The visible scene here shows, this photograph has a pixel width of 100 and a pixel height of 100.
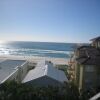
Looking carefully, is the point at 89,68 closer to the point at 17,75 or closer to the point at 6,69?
the point at 17,75

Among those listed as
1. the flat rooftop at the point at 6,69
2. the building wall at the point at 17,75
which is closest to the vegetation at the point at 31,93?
the building wall at the point at 17,75

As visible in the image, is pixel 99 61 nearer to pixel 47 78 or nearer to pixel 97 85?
pixel 97 85

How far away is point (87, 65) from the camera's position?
27688mm

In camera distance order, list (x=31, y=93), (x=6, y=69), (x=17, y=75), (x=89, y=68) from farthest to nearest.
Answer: (x=6, y=69), (x=17, y=75), (x=89, y=68), (x=31, y=93)

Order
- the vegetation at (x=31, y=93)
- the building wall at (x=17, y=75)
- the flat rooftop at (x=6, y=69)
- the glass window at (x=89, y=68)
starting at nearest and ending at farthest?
the vegetation at (x=31, y=93), the glass window at (x=89, y=68), the building wall at (x=17, y=75), the flat rooftop at (x=6, y=69)

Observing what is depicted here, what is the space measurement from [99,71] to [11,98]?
41.0 ft

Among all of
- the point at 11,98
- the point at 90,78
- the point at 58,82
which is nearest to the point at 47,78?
the point at 58,82

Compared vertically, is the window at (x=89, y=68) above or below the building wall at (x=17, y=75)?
above

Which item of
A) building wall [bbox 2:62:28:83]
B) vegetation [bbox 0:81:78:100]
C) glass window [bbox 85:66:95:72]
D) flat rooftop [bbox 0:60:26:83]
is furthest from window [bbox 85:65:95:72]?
flat rooftop [bbox 0:60:26:83]

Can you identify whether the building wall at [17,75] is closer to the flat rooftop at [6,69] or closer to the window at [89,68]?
the flat rooftop at [6,69]

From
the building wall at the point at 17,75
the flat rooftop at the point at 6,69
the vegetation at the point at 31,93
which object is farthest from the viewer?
the flat rooftop at the point at 6,69

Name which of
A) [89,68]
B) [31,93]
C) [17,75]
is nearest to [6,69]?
[17,75]

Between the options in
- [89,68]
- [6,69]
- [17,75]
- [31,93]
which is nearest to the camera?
[31,93]

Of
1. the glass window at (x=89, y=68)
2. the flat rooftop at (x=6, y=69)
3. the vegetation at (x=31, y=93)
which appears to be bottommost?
the vegetation at (x=31, y=93)
